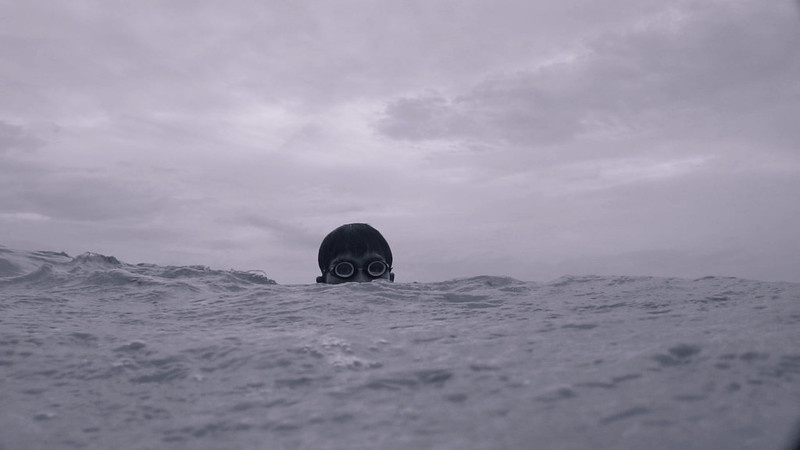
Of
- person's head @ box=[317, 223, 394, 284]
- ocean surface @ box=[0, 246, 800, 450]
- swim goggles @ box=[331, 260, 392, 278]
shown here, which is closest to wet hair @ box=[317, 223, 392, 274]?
person's head @ box=[317, 223, 394, 284]

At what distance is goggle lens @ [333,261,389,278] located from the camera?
27.6 ft

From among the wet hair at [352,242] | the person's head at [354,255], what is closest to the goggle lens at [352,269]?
the person's head at [354,255]

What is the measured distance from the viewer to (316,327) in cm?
487

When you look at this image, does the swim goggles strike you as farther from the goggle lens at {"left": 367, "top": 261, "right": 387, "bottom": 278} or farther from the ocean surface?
the ocean surface

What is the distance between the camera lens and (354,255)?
8.52 metres

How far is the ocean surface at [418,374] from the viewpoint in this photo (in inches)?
93.4

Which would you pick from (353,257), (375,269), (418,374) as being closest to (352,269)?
(353,257)

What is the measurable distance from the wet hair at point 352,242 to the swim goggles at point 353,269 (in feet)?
0.67

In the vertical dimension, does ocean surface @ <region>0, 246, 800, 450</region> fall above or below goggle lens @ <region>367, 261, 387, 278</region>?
below

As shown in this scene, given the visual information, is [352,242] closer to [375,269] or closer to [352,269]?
[352,269]

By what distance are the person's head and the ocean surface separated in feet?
7.44

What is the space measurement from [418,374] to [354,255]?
211 inches

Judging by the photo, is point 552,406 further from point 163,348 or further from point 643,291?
point 643,291

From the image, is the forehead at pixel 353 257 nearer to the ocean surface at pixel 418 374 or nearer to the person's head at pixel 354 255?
the person's head at pixel 354 255
